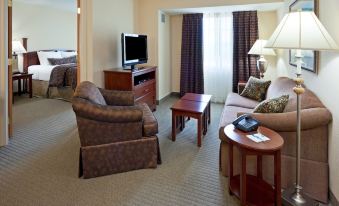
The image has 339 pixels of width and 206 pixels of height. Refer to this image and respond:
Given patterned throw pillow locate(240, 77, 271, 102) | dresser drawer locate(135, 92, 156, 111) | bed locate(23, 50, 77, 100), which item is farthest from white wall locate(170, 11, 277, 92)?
bed locate(23, 50, 77, 100)

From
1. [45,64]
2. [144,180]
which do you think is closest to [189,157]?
[144,180]

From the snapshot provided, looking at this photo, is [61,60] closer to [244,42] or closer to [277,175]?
[244,42]

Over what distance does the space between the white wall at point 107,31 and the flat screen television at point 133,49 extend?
0.36 m

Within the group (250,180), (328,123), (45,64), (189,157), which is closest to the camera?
(328,123)

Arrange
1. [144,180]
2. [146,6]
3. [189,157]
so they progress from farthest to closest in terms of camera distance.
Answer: [146,6] < [189,157] < [144,180]

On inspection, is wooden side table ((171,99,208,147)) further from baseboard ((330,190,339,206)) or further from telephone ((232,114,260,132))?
baseboard ((330,190,339,206))

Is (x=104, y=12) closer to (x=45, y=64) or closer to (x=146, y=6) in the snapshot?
(x=146, y=6)

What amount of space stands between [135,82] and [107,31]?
1031 millimetres

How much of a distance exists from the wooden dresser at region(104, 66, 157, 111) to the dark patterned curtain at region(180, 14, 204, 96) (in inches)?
49.1

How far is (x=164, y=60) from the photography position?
597cm

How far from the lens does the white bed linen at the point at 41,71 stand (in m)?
6.06

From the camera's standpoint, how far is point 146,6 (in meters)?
5.52

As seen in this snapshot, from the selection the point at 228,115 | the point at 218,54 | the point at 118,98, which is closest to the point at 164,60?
the point at 218,54

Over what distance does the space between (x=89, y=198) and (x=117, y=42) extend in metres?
3.42
